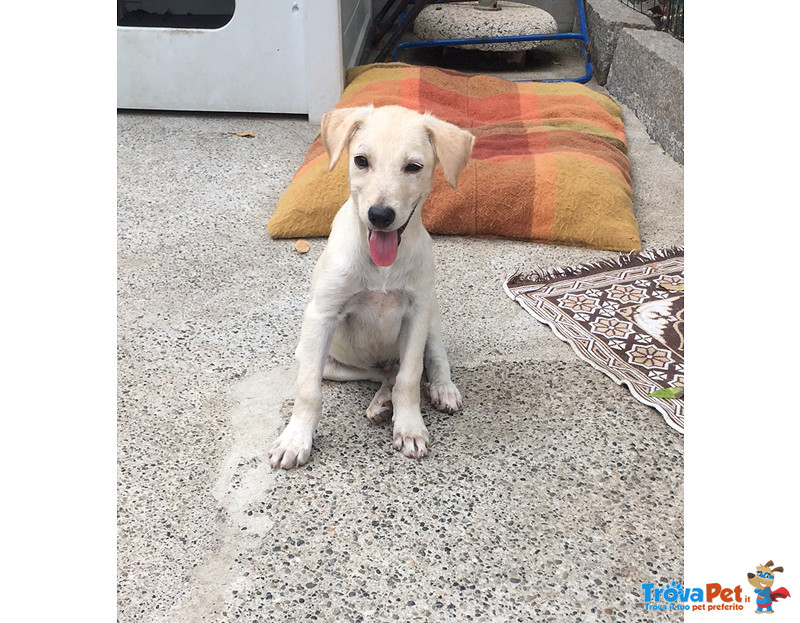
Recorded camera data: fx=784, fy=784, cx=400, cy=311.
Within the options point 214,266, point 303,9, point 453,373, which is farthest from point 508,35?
point 453,373

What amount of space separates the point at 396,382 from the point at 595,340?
1001 mm

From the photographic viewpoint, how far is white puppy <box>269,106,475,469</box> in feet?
7.86

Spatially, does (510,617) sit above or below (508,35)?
below

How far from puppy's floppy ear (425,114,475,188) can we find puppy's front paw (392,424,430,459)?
2.69 feet

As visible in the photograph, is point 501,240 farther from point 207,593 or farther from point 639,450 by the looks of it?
point 207,593

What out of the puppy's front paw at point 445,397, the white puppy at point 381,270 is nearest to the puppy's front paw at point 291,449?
the white puppy at point 381,270

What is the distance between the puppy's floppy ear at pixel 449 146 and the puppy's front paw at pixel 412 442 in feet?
2.69

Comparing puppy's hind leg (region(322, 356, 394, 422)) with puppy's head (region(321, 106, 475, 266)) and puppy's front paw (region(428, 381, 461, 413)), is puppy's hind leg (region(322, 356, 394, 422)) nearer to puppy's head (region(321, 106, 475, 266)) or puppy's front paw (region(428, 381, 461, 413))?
puppy's front paw (region(428, 381, 461, 413))

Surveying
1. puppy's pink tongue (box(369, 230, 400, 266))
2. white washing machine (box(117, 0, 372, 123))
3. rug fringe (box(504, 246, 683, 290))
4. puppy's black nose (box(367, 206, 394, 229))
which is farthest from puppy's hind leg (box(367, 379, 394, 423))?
white washing machine (box(117, 0, 372, 123))

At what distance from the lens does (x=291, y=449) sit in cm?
250

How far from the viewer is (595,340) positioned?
10.6 feet
